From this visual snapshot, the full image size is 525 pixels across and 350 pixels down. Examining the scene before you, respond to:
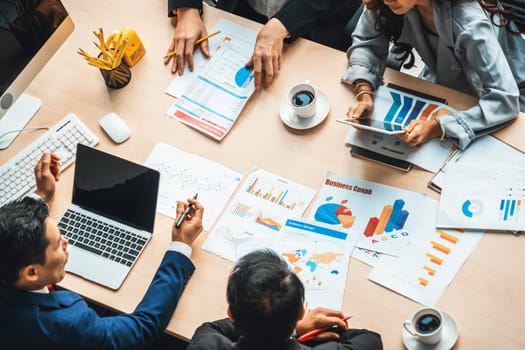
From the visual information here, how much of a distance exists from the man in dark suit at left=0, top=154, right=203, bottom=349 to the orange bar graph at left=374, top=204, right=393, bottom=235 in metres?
0.48

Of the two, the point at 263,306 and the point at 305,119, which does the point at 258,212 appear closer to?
the point at 305,119

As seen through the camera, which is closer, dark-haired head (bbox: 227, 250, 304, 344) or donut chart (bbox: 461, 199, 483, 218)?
dark-haired head (bbox: 227, 250, 304, 344)

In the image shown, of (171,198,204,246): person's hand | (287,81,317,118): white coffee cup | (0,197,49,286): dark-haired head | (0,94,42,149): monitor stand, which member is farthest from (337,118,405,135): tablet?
(0,94,42,149): monitor stand

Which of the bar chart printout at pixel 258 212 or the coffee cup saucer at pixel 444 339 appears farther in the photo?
the bar chart printout at pixel 258 212

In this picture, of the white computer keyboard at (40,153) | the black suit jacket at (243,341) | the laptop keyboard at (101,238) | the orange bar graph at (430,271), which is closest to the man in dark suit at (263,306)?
the black suit jacket at (243,341)

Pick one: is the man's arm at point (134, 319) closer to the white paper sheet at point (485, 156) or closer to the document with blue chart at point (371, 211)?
the document with blue chart at point (371, 211)

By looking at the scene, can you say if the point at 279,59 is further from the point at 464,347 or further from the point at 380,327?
the point at 464,347

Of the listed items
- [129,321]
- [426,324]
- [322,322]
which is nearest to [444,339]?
[426,324]

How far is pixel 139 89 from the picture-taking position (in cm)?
177

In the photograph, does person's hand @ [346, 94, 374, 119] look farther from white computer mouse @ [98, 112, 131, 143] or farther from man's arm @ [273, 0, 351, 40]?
white computer mouse @ [98, 112, 131, 143]

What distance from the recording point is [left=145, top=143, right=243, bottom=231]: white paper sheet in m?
1.57

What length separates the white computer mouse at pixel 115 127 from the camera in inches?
66.3

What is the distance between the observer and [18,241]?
52.3 inches

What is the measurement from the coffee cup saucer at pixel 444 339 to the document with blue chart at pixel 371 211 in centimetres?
20
